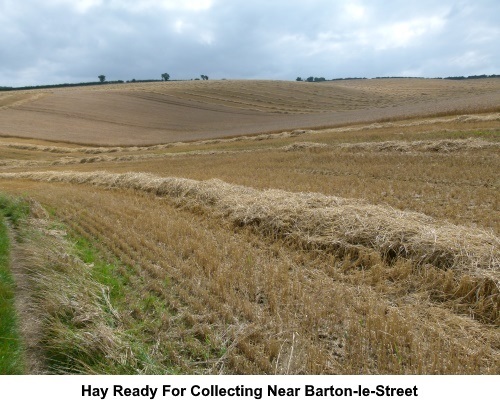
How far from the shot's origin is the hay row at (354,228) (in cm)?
560

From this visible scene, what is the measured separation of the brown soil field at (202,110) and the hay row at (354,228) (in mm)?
27149

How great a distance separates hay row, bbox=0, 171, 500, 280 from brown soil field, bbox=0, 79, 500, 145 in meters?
27.1

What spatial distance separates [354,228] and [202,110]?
6018 centimetres

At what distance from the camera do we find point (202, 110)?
210 feet

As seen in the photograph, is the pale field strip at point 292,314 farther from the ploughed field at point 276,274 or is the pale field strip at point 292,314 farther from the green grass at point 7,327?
the green grass at point 7,327

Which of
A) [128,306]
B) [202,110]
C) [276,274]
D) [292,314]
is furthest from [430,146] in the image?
[202,110]

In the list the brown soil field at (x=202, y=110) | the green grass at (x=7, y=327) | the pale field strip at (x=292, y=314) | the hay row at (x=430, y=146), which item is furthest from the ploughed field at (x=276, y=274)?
the brown soil field at (x=202, y=110)

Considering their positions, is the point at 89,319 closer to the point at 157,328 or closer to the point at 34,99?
the point at 157,328

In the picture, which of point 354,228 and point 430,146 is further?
point 430,146

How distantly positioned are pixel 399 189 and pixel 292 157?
851cm

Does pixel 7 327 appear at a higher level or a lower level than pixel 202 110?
lower

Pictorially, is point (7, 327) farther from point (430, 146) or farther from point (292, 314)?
point (430, 146)

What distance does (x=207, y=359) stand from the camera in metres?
3.91

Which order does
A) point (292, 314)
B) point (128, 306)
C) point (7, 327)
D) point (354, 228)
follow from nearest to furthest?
point (7, 327)
point (292, 314)
point (128, 306)
point (354, 228)
